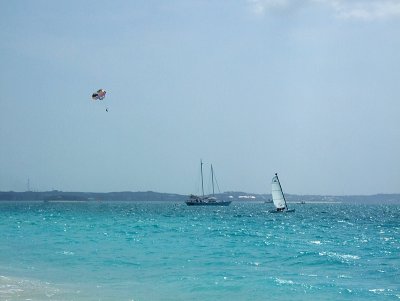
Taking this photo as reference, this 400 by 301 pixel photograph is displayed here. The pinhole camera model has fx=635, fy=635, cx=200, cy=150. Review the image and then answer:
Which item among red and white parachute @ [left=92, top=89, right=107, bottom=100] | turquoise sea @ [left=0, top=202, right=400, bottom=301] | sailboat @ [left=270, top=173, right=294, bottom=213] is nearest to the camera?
turquoise sea @ [left=0, top=202, right=400, bottom=301]

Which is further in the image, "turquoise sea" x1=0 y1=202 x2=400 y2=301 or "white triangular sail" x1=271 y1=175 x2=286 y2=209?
"white triangular sail" x1=271 y1=175 x2=286 y2=209

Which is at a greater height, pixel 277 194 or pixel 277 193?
pixel 277 193

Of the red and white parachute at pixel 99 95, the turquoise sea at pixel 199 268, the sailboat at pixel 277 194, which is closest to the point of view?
the turquoise sea at pixel 199 268

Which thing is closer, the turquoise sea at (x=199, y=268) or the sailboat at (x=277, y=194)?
the turquoise sea at (x=199, y=268)

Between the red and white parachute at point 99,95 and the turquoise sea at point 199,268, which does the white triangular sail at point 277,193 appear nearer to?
the turquoise sea at point 199,268

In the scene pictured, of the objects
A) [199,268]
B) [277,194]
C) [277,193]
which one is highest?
[277,193]

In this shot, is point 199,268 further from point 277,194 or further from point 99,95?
point 277,194

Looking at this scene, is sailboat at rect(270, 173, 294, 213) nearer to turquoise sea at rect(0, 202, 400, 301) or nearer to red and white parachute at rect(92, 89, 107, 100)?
turquoise sea at rect(0, 202, 400, 301)

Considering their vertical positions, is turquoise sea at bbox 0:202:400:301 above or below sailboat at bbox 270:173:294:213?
below

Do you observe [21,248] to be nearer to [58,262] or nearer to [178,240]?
[58,262]

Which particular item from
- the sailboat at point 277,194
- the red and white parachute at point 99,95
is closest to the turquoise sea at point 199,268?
the red and white parachute at point 99,95

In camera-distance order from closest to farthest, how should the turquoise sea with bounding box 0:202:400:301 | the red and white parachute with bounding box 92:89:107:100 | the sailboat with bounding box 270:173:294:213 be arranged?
the turquoise sea with bounding box 0:202:400:301
the red and white parachute with bounding box 92:89:107:100
the sailboat with bounding box 270:173:294:213

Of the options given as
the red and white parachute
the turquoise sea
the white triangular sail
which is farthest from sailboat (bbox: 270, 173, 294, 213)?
the red and white parachute

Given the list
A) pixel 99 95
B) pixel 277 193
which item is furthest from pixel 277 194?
pixel 99 95
